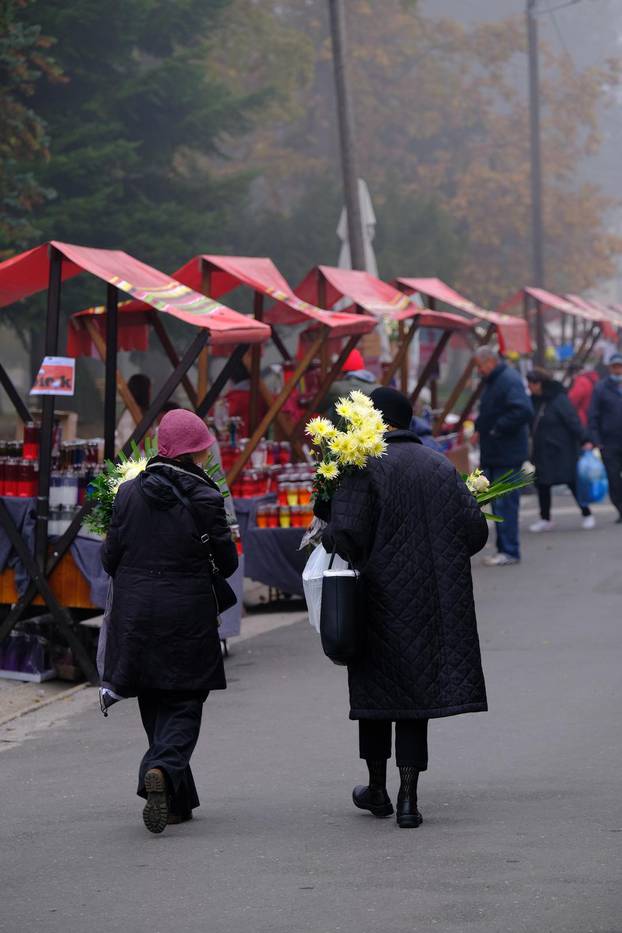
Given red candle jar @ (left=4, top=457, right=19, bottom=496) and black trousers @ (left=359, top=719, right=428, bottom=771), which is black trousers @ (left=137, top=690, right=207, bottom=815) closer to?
black trousers @ (left=359, top=719, right=428, bottom=771)

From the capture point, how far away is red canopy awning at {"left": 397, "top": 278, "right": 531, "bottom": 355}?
734 inches

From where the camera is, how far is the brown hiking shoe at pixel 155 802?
6484mm

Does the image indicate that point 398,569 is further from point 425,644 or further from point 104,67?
point 104,67

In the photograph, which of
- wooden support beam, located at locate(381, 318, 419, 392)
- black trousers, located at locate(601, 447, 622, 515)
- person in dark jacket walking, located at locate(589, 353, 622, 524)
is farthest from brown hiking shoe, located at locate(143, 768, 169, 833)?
black trousers, located at locate(601, 447, 622, 515)

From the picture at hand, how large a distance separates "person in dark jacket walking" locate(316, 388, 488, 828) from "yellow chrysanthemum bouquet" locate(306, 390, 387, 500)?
0.06 m

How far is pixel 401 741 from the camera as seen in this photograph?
6.57 m

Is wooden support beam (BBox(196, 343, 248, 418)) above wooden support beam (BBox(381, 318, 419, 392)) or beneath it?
beneath

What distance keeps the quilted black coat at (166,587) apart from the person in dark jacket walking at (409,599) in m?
0.51

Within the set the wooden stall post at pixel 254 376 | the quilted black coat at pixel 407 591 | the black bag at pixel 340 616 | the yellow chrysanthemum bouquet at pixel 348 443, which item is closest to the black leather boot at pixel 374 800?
the quilted black coat at pixel 407 591

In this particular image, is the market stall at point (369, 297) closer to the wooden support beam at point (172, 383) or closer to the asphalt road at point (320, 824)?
the wooden support beam at point (172, 383)

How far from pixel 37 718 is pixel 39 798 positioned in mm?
2038

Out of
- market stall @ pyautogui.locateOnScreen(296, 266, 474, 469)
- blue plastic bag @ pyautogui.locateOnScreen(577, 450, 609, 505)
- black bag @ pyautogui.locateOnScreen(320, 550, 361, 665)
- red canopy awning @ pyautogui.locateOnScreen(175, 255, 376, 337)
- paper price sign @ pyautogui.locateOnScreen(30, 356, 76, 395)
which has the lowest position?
black bag @ pyautogui.locateOnScreen(320, 550, 361, 665)

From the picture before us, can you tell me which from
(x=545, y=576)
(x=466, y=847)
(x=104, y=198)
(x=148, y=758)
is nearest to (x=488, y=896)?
(x=466, y=847)

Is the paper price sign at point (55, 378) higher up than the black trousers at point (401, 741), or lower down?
higher up
